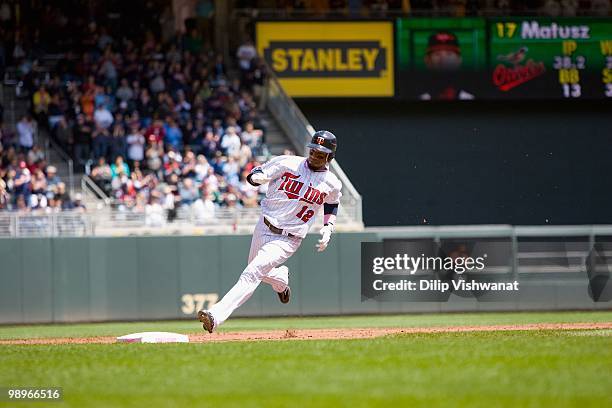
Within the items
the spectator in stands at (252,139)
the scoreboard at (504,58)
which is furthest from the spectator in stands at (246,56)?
the scoreboard at (504,58)

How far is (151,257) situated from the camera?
1917 cm

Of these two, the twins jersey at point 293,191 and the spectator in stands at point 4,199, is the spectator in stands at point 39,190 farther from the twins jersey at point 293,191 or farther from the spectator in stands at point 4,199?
the twins jersey at point 293,191

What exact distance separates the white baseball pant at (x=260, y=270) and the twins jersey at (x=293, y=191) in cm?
15

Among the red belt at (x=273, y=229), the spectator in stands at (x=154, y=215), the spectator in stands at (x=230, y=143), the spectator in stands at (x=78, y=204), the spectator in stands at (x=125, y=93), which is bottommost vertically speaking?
the spectator in stands at (x=154, y=215)

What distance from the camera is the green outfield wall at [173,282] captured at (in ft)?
61.5

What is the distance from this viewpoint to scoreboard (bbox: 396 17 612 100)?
2555 centimetres

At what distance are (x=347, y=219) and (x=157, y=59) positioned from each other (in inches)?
260

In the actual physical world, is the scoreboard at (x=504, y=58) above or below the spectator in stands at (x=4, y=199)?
above

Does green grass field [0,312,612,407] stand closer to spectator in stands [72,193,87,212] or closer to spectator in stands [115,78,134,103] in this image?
spectator in stands [72,193,87,212]

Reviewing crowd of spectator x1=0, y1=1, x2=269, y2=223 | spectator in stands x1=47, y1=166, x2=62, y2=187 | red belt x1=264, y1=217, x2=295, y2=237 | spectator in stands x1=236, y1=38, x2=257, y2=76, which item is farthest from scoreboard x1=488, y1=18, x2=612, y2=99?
red belt x1=264, y1=217, x2=295, y2=237

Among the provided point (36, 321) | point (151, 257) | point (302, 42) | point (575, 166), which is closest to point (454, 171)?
point (575, 166)

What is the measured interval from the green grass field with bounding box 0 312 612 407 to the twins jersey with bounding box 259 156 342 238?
1.41m

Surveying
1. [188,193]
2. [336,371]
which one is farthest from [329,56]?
[336,371]

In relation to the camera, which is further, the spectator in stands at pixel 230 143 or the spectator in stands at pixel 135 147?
the spectator in stands at pixel 230 143
